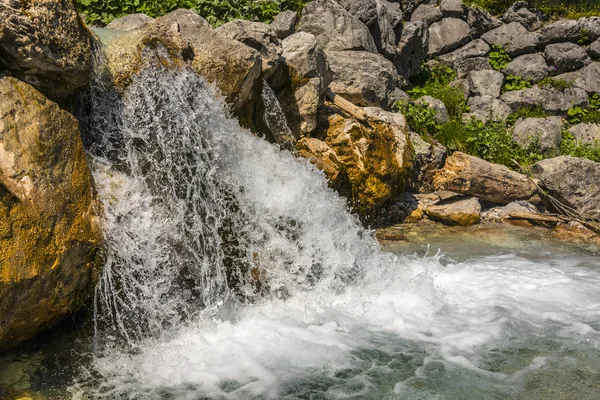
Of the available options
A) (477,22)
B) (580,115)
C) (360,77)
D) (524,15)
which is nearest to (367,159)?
(360,77)

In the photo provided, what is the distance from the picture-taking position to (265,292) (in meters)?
5.57

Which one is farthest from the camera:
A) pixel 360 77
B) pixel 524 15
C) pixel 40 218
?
pixel 524 15

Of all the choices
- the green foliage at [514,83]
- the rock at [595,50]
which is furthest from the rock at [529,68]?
the rock at [595,50]

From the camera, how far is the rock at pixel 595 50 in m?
12.5

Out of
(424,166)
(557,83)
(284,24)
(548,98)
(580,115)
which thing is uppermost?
(284,24)

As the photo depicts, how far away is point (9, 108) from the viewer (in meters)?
4.12

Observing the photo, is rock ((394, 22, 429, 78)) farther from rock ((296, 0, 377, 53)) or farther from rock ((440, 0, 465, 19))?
rock ((296, 0, 377, 53))

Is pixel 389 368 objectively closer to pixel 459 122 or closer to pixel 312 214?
pixel 312 214

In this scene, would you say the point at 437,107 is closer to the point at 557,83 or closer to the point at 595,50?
the point at 557,83

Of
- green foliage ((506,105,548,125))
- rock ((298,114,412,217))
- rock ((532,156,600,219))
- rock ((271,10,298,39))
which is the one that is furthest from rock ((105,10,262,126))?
green foliage ((506,105,548,125))

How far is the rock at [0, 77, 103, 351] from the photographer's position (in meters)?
3.89

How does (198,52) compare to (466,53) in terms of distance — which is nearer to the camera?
(198,52)

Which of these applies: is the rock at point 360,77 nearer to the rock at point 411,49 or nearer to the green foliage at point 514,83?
the rock at point 411,49

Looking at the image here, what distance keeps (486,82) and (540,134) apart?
7.26ft
